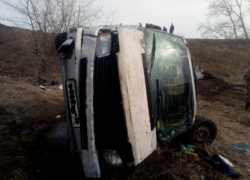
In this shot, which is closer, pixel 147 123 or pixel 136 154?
pixel 136 154

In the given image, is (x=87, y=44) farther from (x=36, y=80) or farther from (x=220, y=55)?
(x=220, y=55)

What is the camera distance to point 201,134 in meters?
3.48

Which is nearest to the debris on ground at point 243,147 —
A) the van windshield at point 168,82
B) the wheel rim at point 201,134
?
the wheel rim at point 201,134

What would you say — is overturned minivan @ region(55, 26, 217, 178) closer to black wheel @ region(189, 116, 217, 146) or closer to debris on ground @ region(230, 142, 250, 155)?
black wheel @ region(189, 116, 217, 146)

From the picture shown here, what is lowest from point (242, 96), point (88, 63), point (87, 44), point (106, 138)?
point (242, 96)

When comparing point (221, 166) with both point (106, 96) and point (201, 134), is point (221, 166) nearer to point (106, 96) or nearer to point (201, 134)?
point (201, 134)

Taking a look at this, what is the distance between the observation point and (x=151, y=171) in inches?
101

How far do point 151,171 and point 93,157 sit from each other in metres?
1.11

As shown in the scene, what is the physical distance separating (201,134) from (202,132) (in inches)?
1.7

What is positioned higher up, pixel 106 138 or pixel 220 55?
pixel 220 55

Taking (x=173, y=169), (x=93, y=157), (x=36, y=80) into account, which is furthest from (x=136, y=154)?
(x=36, y=80)

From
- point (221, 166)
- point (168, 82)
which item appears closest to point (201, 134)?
point (221, 166)

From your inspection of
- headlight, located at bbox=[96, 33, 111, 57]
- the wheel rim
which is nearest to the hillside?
the wheel rim

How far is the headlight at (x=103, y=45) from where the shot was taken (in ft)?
5.98
